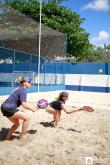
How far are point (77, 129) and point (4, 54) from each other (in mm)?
16250

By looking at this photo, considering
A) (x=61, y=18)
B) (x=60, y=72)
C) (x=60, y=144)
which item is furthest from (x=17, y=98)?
(x=61, y=18)

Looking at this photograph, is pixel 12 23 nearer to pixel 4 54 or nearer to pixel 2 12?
pixel 2 12

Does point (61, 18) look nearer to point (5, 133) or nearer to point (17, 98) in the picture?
point (5, 133)

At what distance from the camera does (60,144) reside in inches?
296

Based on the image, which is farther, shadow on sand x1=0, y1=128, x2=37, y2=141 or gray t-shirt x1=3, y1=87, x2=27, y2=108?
shadow on sand x1=0, y1=128, x2=37, y2=141

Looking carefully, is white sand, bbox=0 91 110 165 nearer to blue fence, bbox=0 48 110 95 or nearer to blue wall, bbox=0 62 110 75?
blue fence, bbox=0 48 110 95

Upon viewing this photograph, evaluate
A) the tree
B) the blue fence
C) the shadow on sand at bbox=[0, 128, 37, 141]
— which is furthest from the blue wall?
the shadow on sand at bbox=[0, 128, 37, 141]

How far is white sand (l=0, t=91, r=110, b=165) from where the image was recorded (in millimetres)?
6520

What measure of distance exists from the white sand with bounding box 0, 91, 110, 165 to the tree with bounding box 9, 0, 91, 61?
21862 mm

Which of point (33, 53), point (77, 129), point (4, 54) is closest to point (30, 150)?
point (77, 129)

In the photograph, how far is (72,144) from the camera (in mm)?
7523

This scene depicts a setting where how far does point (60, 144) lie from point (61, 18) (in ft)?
83.4

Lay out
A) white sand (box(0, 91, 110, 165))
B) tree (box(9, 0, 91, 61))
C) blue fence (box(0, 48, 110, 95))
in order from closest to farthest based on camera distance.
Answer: white sand (box(0, 91, 110, 165)) < blue fence (box(0, 48, 110, 95)) < tree (box(9, 0, 91, 61))

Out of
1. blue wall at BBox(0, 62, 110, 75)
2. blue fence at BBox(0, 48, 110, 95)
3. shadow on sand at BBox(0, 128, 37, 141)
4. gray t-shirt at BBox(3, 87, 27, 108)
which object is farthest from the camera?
blue wall at BBox(0, 62, 110, 75)
